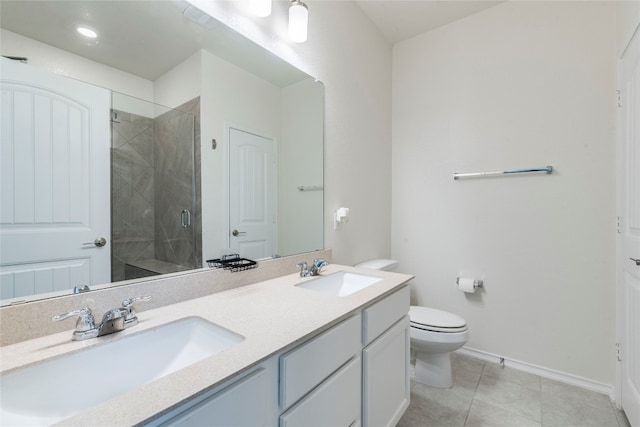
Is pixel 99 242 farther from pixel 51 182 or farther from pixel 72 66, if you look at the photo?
pixel 72 66

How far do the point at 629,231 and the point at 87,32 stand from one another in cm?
261

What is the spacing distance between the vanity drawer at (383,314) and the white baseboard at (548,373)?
122 centimetres

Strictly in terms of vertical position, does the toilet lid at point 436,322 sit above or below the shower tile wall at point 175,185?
below

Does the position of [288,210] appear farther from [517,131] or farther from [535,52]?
[535,52]

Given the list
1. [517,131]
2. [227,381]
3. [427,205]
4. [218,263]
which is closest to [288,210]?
[218,263]

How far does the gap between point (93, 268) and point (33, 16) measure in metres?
0.74

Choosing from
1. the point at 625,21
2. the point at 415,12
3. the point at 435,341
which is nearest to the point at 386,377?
the point at 435,341

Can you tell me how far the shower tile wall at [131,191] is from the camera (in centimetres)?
91

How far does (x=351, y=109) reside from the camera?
2090 mm

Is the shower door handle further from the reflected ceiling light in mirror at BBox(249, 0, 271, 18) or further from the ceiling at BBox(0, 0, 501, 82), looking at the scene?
the reflected ceiling light in mirror at BBox(249, 0, 271, 18)

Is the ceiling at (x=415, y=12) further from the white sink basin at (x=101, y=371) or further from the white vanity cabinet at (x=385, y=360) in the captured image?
the white sink basin at (x=101, y=371)

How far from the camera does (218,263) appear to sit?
1.22 metres

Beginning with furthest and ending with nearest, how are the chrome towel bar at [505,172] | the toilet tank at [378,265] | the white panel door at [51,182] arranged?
the toilet tank at [378,265] → the chrome towel bar at [505,172] → the white panel door at [51,182]

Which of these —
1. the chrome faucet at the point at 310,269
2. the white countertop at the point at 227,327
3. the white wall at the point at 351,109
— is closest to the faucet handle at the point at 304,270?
the chrome faucet at the point at 310,269
